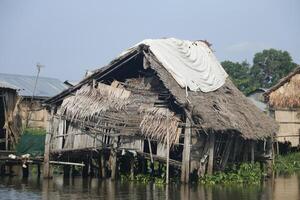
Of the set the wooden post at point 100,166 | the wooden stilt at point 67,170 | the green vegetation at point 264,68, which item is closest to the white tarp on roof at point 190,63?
the wooden post at point 100,166

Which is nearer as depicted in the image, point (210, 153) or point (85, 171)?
point (210, 153)

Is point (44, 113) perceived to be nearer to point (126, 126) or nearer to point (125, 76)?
point (125, 76)

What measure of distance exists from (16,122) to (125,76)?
6.29 metres

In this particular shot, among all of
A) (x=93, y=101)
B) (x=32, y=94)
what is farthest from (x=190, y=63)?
(x=32, y=94)

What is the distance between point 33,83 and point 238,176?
18416 mm

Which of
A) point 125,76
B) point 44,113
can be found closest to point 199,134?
point 125,76

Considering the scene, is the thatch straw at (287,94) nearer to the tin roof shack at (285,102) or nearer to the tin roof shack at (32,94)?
the tin roof shack at (285,102)

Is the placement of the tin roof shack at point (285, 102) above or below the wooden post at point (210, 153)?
above

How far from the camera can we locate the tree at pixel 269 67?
53688 millimetres

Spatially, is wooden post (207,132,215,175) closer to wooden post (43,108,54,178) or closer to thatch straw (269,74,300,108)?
wooden post (43,108,54,178)

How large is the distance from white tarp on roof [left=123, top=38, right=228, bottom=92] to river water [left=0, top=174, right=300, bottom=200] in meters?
4.05

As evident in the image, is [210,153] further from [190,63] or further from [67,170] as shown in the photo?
[67,170]

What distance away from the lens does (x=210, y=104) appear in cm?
2094

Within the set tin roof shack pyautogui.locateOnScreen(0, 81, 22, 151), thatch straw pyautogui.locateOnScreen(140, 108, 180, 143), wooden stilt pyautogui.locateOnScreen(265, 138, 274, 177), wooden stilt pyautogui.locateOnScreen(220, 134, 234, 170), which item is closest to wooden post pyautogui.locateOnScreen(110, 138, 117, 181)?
thatch straw pyautogui.locateOnScreen(140, 108, 180, 143)
